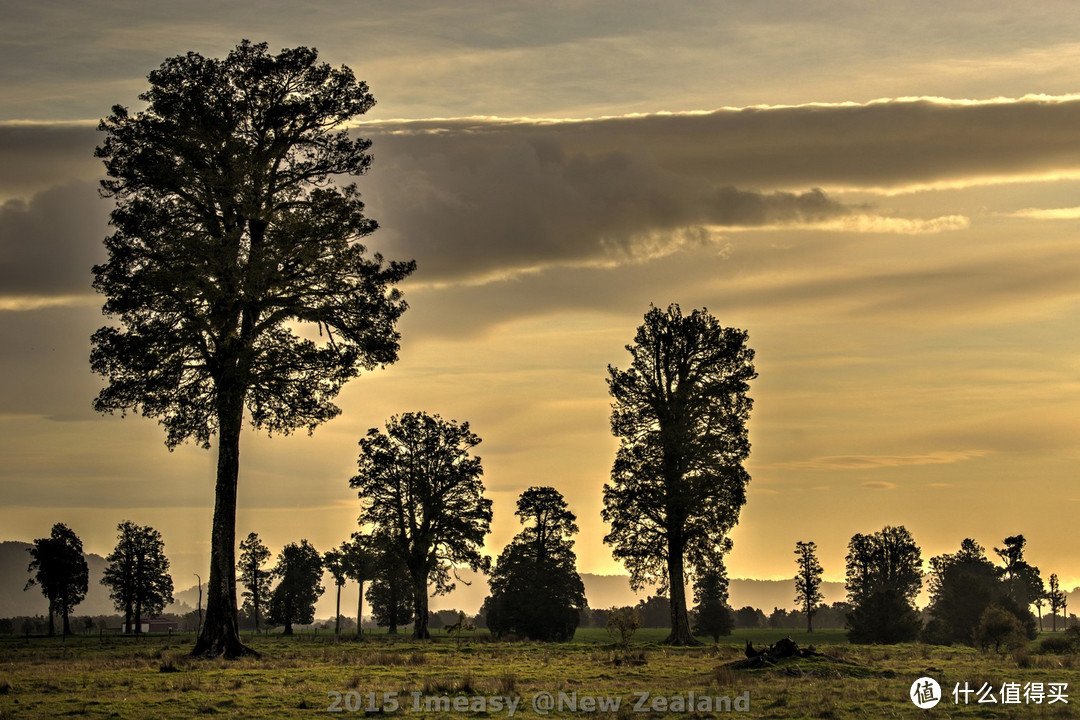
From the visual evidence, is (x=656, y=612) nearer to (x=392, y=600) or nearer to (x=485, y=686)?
(x=392, y=600)

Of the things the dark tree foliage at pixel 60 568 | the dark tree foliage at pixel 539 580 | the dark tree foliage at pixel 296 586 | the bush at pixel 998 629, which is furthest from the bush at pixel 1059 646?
the dark tree foliage at pixel 60 568

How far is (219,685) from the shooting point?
26.6 meters

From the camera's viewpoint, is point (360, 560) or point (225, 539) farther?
point (360, 560)

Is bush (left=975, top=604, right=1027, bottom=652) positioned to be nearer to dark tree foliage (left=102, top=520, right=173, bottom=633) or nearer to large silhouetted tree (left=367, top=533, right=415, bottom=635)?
large silhouetted tree (left=367, top=533, right=415, bottom=635)

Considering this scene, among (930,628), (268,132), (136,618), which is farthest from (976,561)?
(268,132)

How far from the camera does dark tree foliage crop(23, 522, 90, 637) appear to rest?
11281 cm

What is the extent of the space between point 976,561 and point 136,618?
92337mm

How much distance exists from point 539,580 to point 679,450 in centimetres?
2759

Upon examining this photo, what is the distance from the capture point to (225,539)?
118ft

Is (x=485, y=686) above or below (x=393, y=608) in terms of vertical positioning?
above

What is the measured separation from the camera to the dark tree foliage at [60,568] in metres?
113

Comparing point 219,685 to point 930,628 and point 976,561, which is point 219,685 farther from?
point 976,561

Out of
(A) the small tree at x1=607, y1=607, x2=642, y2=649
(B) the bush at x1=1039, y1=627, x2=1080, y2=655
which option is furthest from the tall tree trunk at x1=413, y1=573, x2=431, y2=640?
(B) the bush at x1=1039, y1=627, x2=1080, y2=655

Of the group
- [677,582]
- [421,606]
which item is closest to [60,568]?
[421,606]
